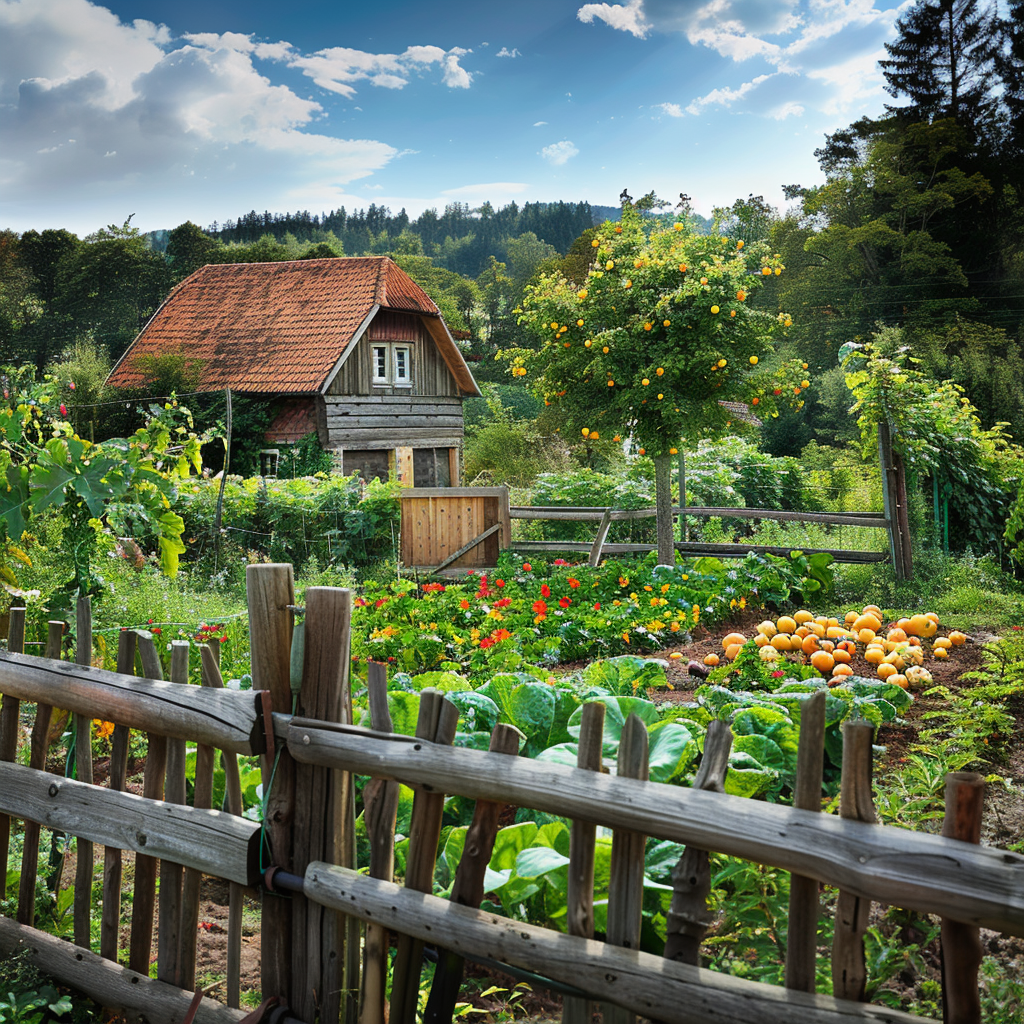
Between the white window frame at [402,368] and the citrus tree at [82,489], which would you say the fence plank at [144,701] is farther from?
the white window frame at [402,368]

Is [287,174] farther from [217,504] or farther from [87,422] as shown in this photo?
[217,504]

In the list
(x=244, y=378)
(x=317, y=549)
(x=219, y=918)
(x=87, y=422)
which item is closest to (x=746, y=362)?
(x=317, y=549)

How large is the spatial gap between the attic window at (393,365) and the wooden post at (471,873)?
60.6 ft

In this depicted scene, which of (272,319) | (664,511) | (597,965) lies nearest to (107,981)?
(597,965)

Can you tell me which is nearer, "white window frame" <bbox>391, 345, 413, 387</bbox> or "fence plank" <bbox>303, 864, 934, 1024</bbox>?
"fence plank" <bbox>303, 864, 934, 1024</bbox>

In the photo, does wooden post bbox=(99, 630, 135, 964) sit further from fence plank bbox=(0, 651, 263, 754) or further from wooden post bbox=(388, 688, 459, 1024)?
wooden post bbox=(388, 688, 459, 1024)

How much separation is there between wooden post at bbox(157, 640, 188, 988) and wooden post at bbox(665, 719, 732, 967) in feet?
4.91

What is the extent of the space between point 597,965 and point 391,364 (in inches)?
765

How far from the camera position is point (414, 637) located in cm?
590

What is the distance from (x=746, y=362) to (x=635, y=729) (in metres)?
7.48

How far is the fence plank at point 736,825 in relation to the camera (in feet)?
4.34

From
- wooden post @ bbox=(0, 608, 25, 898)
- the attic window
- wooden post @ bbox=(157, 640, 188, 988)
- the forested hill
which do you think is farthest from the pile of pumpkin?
the forested hill

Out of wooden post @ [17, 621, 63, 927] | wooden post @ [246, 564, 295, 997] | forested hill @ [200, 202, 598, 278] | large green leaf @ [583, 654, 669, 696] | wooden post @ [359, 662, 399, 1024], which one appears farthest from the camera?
forested hill @ [200, 202, 598, 278]

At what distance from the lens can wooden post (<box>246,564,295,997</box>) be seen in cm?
210
